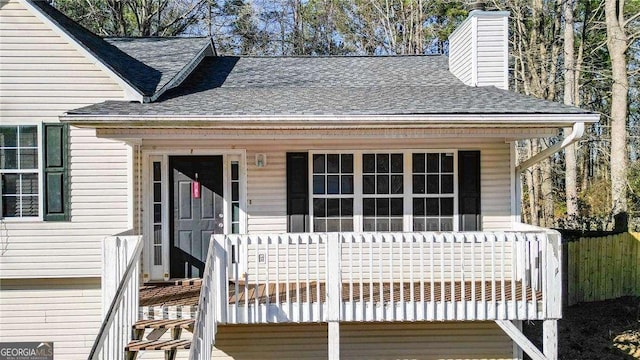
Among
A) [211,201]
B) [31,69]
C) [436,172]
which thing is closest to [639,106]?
[436,172]

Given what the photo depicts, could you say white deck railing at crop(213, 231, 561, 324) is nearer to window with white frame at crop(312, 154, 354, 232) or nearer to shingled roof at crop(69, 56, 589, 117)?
window with white frame at crop(312, 154, 354, 232)

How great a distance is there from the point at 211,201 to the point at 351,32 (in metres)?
18.7

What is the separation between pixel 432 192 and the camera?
8109 mm

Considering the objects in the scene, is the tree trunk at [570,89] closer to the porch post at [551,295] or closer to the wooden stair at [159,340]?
the porch post at [551,295]

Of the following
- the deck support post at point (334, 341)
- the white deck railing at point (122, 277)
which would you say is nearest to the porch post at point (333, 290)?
the deck support post at point (334, 341)

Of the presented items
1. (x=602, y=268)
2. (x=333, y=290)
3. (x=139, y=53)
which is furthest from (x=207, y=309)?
Answer: (x=602, y=268)

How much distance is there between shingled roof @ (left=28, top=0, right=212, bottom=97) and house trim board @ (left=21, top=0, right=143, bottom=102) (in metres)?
0.02

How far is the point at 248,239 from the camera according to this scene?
20.4ft

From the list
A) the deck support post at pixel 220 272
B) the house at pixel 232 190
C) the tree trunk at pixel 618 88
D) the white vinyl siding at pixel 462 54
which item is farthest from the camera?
the tree trunk at pixel 618 88

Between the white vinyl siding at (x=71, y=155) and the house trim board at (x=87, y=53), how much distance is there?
7cm

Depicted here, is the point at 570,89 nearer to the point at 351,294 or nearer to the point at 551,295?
the point at 551,295

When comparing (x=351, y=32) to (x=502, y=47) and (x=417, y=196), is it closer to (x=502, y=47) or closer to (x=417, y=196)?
(x=502, y=47)

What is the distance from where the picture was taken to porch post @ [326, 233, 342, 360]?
20.7 ft

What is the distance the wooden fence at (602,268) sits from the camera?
434 inches
